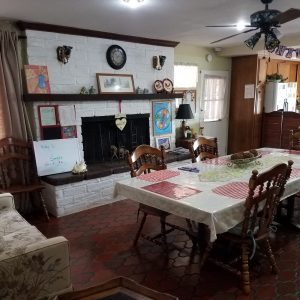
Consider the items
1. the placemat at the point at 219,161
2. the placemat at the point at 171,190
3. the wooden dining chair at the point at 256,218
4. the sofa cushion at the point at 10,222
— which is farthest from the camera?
the placemat at the point at 219,161

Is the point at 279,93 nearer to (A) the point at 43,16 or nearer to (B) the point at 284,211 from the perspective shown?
(B) the point at 284,211

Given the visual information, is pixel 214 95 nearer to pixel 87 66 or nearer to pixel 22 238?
pixel 87 66

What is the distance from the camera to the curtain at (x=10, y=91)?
10.6 ft

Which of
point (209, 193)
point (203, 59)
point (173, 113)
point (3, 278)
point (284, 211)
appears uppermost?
point (203, 59)

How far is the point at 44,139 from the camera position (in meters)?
3.59

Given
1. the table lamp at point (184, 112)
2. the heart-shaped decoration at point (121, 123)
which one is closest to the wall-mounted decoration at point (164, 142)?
the table lamp at point (184, 112)

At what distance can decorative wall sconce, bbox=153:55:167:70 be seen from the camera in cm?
460

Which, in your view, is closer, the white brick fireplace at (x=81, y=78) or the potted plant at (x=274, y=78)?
the white brick fireplace at (x=81, y=78)

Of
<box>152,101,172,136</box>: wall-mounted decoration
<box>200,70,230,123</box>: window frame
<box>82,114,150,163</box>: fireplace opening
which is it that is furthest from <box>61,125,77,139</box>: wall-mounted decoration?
<box>200,70,230,123</box>: window frame

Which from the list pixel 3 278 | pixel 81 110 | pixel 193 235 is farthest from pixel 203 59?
pixel 3 278

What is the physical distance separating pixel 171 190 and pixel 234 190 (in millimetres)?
442

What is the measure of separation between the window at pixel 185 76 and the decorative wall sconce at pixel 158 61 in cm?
49

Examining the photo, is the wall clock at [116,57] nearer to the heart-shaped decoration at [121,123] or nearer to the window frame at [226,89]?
the heart-shaped decoration at [121,123]

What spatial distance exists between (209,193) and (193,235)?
0.61m
